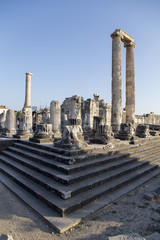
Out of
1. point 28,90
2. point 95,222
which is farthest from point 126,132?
point 28,90

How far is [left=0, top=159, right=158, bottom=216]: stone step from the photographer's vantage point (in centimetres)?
314

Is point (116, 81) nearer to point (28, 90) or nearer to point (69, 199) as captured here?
point (28, 90)

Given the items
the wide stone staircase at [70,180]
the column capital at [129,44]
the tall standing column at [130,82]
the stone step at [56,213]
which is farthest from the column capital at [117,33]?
the stone step at [56,213]

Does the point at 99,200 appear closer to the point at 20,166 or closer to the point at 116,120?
the point at 20,166

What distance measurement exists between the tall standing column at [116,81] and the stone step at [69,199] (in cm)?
881

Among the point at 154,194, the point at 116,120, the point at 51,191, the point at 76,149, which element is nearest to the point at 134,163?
the point at 154,194

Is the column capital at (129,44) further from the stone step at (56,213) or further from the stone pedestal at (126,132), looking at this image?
the stone step at (56,213)

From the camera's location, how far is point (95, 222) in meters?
2.97

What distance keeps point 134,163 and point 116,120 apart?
8.11m

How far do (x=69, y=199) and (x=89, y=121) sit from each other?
888 cm

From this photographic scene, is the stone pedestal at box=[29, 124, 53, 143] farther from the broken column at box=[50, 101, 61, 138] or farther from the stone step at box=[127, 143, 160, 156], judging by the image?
the stone step at box=[127, 143, 160, 156]

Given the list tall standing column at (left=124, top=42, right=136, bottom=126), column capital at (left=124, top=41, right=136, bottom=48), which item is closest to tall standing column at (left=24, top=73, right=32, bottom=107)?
column capital at (left=124, top=41, right=136, bottom=48)

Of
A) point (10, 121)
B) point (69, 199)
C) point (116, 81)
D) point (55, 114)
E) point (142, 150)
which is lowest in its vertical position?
point (69, 199)

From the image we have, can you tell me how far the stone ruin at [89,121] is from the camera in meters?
7.02
